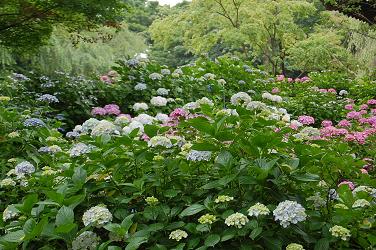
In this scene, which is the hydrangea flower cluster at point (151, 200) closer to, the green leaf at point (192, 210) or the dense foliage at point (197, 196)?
the dense foliage at point (197, 196)

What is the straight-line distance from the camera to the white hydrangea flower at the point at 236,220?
1405mm

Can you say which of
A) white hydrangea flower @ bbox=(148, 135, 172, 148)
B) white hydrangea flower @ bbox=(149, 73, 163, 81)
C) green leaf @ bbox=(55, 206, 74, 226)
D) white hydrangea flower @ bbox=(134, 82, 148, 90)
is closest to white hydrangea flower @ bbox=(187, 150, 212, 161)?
white hydrangea flower @ bbox=(148, 135, 172, 148)

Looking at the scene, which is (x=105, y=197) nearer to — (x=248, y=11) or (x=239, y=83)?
(x=239, y=83)

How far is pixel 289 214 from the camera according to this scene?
55.4 inches

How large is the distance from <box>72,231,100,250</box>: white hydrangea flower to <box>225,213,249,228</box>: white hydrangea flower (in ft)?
1.59

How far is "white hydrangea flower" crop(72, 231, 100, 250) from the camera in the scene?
59.1 inches

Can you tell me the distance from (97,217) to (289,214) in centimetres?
65

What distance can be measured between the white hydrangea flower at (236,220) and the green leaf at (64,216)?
1.72 ft

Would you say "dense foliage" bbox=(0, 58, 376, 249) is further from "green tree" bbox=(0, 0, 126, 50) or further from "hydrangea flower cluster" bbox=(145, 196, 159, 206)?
"green tree" bbox=(0, 0, 126, 50)

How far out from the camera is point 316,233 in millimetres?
1615

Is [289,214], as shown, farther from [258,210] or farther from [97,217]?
[97,217]

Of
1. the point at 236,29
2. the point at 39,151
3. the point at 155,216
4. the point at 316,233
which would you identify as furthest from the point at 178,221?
the point at 236,29

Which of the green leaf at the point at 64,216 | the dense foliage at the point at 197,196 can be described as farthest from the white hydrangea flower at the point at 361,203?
the green leaf at the point at 64,216

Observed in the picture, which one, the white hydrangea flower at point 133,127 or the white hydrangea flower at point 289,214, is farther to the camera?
the white hydrangea flower at point 133,127
